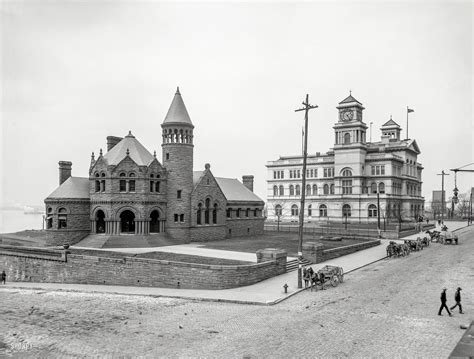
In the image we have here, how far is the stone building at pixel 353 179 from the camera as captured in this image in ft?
243

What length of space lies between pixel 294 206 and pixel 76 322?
68041mm

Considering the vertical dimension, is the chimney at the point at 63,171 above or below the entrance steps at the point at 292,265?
above

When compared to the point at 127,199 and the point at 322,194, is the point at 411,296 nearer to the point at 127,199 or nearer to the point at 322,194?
the point at 127,199

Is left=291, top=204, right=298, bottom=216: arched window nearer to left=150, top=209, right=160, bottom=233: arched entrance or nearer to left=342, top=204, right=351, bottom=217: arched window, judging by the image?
left=342, top=204, right=351, bottom=217: arched window

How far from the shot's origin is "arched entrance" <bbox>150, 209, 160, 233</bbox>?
42.6 metres

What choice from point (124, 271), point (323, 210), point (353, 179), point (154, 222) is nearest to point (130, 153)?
point (154, 222)

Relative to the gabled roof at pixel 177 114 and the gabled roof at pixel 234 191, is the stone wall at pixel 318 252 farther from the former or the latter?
the gabled roof at pixel 177 114

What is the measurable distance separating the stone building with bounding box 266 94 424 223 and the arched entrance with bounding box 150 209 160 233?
1612 inches

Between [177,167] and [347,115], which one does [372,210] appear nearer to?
[347,115]

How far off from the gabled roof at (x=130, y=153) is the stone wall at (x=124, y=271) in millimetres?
11392

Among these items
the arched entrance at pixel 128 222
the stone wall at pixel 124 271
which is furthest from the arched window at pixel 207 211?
the stone wall at pixel 124 271

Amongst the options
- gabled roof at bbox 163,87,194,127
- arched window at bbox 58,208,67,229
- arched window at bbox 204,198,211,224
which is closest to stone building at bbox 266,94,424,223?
arched window at bbox 204,198,211,224

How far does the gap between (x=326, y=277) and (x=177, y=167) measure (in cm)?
2275

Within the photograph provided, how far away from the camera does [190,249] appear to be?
37562 mm
